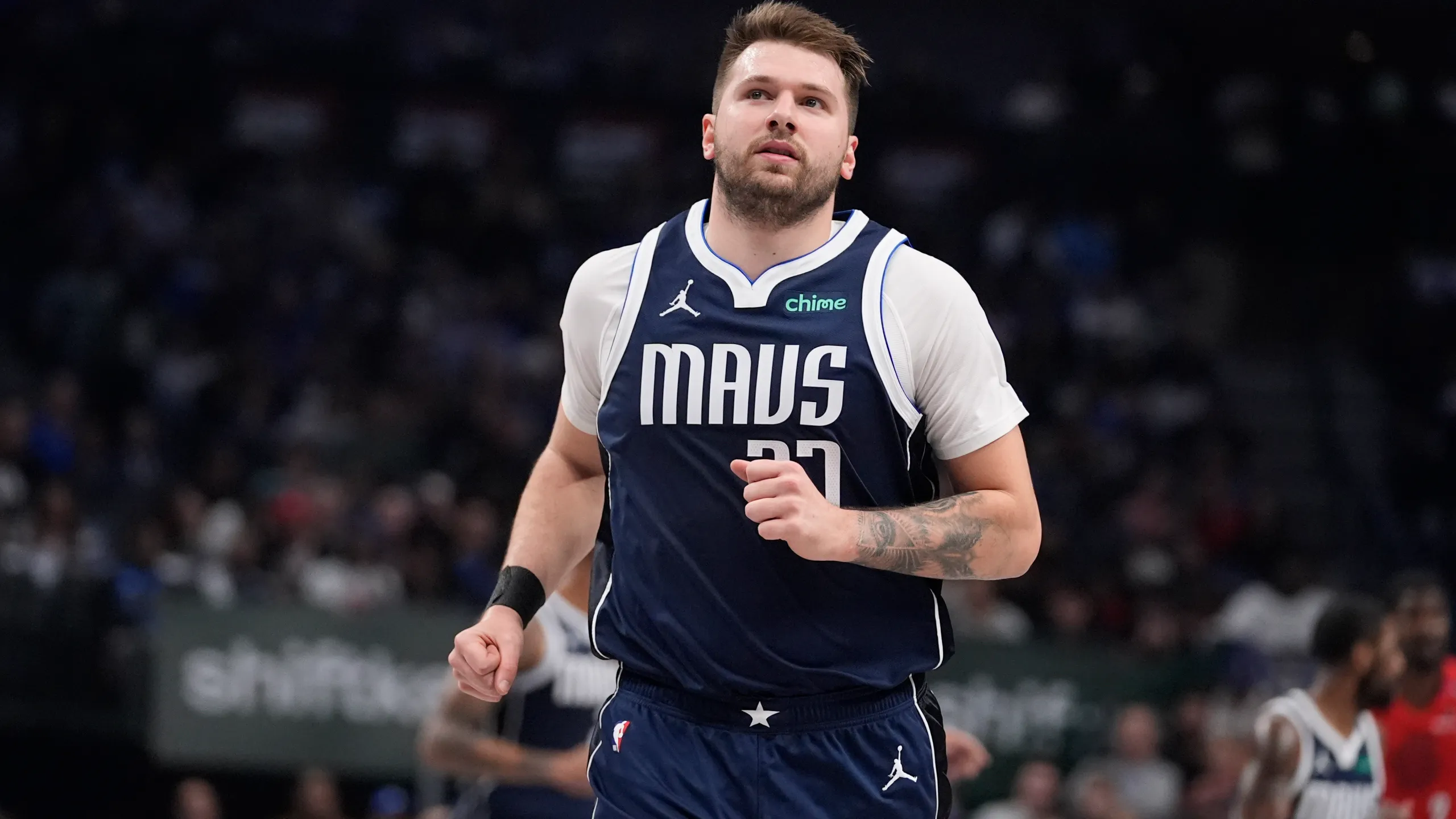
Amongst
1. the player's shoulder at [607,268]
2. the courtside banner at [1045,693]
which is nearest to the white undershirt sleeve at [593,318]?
the player's shoulder at [607,268]

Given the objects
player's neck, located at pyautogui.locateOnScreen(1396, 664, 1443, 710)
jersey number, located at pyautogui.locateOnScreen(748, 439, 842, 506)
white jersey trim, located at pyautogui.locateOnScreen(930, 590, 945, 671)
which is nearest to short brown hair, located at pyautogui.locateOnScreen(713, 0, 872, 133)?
jersey number, located at pyautogui.locateOnScreen(748, 439, 842, 506)

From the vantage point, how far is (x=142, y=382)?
606 inches

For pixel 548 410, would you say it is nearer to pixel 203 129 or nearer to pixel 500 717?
pixel 203 129

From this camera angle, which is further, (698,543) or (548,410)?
(548,410)

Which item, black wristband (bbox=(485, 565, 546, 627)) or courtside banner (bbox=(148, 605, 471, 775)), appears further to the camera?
courtside banner (bbox=(148, 605, 471, 775))

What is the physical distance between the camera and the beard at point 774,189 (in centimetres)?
414

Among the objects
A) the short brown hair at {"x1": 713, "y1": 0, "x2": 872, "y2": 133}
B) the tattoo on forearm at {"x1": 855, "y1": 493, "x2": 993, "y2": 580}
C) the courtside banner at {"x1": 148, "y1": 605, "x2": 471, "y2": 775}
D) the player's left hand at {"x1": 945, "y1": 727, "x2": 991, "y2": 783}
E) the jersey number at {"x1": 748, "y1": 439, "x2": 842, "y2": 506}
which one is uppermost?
the short brown hair at {"x1": 713, "y1": 0, "x2": 872, "y2": 133}

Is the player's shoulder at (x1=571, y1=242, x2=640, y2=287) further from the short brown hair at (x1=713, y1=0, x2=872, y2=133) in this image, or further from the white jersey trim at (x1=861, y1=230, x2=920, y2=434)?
the white jersey trim at (x1=861, y1=230, x2=920, y2=434)

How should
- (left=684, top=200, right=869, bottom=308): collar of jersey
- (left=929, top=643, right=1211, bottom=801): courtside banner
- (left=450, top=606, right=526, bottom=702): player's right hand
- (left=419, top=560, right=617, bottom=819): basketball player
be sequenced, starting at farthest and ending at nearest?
1. (left=929, top=643, right=1211, bottom=801): courtside banner
2. (left=419, top=560, right=617, bottom=819): basketball player
3. (left=684, top=200, right=869, bottom=308): collar of jersey
4. (left=450, top=606, right=526, bottom=702): player's right hand

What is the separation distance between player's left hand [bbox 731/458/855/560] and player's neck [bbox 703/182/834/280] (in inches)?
26.6

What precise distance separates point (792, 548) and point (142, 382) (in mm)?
12750

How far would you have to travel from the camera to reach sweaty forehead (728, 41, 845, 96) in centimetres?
418

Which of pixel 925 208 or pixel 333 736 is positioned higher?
A: pixel 925 208

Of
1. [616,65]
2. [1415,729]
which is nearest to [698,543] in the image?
[1415,729]
